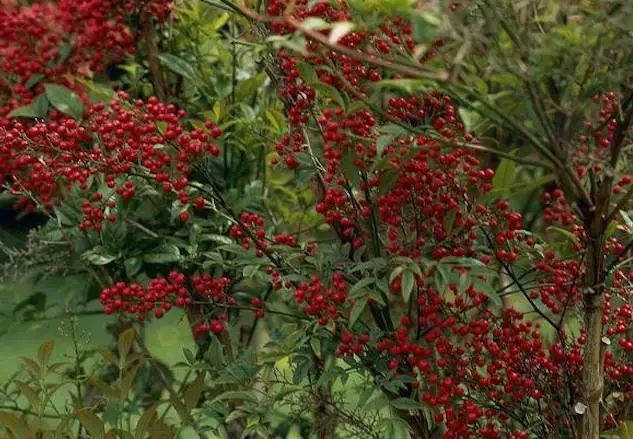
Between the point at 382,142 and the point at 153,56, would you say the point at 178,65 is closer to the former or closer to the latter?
the point at 153,56

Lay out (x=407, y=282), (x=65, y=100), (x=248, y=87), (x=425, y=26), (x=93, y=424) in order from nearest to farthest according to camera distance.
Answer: (x=425, y=26)
(x=407, y=282)
(x=93, y=424)
(x=65, y=100)
(x=248, y=87)

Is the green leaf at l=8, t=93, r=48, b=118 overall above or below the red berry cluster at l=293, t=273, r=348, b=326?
below

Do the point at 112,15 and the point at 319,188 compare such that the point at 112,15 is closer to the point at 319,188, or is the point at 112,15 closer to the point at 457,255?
the point at 319,188

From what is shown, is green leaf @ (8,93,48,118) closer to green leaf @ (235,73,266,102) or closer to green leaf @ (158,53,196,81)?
green leaf @ (158,53,196,81)

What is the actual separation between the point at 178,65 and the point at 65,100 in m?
0.31

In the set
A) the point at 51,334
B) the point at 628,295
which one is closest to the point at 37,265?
the point at 51,334

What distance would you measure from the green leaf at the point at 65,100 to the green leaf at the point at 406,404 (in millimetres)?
1209

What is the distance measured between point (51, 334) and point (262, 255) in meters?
1.29

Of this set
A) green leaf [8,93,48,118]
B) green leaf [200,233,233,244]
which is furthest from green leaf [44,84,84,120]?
green leaf [200,233,233,244]

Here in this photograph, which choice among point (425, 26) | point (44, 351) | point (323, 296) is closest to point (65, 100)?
point (44, 351)

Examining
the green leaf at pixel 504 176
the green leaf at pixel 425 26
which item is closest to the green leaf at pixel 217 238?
the green leaf at pixel 504 176

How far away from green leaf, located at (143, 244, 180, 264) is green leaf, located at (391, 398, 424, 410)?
81 cm

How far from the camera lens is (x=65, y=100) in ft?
10.7

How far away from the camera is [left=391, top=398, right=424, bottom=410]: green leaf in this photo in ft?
8.18
